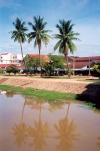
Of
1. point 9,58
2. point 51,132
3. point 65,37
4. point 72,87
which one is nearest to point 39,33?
point 65,37

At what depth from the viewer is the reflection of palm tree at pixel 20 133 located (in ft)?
36.7

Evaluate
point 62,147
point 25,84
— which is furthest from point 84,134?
point 25,84

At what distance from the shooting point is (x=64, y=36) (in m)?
41.7

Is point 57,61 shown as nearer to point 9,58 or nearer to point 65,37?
point 65,37

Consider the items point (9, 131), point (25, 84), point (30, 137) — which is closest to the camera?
point (30, 137)

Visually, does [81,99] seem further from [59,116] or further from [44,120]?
[44,120]

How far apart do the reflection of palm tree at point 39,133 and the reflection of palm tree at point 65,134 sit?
0.70 meters

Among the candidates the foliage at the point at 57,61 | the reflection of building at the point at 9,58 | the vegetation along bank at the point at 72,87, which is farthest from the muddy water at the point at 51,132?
the reflection of building at the point at 9,58

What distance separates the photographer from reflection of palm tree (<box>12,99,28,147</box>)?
11.2m

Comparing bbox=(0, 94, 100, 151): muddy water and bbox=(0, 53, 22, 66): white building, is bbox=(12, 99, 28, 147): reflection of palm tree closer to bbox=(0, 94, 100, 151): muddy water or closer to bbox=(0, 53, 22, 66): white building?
bbox=(0, 94, 100, 151): muddy water

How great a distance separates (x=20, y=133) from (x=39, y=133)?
1.05m

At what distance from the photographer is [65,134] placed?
41.9ft

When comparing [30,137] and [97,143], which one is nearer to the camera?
[97,143]

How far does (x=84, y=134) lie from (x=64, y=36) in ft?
101
